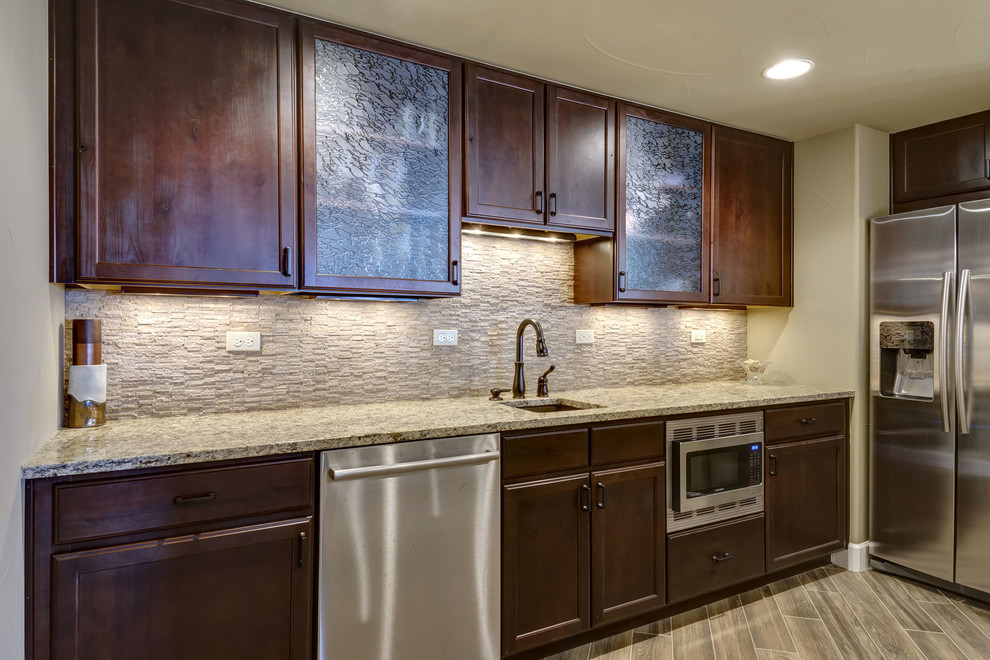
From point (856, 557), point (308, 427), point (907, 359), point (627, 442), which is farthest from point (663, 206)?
point (856, 557)

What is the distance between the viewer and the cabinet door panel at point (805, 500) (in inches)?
107

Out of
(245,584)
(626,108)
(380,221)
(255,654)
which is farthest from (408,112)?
(255,654)

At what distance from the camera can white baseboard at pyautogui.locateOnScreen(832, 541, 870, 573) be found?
9.82ft

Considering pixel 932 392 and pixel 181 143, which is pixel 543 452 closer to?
pixel 181 143

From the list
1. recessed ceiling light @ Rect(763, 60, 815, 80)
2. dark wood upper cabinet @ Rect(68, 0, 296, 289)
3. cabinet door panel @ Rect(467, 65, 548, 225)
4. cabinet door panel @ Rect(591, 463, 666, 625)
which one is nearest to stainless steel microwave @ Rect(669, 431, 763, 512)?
cabinet door panel @ Rect(591, 463, 666, 625)

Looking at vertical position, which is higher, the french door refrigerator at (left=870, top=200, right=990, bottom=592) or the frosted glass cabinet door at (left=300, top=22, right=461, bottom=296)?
the frosted glass cabinet door at (left=300, top=22, right=461, bottom=296)

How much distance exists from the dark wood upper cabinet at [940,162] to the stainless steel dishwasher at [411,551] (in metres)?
2.86

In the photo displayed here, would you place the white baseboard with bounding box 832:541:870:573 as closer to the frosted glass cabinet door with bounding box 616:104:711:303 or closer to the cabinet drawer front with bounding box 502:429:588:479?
the frosted glass cabinet door with bounding box 616:104:711:303

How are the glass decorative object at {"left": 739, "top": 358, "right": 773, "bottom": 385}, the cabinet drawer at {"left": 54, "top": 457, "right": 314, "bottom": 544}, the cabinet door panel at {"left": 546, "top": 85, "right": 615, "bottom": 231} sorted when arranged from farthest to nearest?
the glass decorative object at {"left": 739, "top": 358, "right": 773, "bottom": 385}
the cabinet door panel at {"left": 546, "top": 85, "right": 615, "bottom": 231}
the cabinet drawer at {"left": 54, "top": 457, "right": 314, "bottom": 544}

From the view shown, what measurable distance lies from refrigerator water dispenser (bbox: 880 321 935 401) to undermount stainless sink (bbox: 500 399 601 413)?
1736 millimetres

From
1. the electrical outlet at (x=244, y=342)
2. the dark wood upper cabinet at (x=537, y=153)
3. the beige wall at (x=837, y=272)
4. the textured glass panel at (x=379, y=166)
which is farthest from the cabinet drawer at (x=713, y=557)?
the electrical outlet at (x=244, y=342)

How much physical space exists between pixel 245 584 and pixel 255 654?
0.71ft

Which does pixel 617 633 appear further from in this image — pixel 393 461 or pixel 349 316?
pixel 349 316

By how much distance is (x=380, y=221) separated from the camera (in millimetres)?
2127
